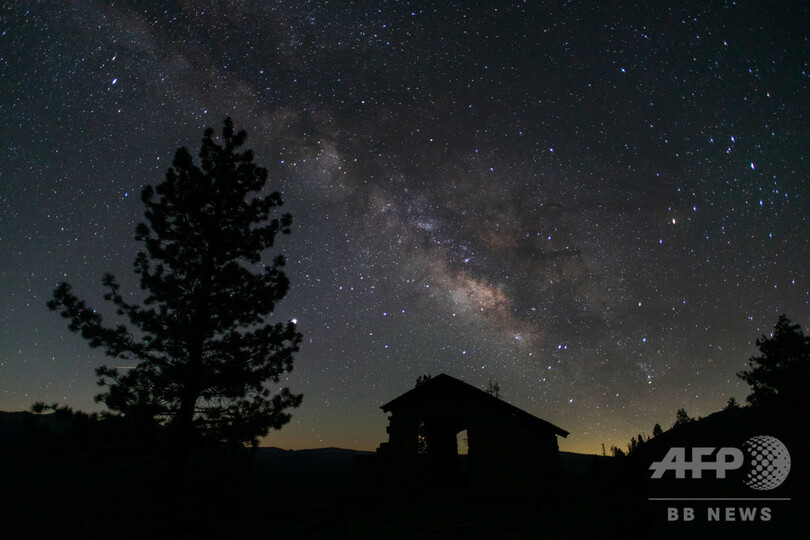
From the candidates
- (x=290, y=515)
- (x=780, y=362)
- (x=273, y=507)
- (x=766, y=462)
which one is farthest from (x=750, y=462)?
(x=780, y=362)

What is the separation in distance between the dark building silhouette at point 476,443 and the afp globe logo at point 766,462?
19.5 feet

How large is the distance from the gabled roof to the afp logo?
4.23 m

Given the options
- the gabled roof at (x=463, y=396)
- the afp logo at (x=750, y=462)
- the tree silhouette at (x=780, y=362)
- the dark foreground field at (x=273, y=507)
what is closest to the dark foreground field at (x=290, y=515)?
the dark foreground field at (x=273, y=507)

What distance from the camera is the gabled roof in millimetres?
14625

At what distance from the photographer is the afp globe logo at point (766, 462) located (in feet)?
41.6

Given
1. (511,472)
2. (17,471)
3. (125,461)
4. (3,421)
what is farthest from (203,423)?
(3,421)

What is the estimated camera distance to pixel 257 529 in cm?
957

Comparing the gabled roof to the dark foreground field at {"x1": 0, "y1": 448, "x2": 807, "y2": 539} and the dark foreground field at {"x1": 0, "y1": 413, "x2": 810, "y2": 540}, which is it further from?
the dark foreground field at {"x1": 0, "y1": 448, "x2": 807, "y2": 539}

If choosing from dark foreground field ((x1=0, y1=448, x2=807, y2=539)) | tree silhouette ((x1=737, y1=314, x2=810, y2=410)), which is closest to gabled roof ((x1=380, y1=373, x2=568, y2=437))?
dark foreground field ((x1=0, y1=448, x2=807, y2=539))

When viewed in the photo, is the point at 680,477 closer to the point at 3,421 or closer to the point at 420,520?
the point at 420,520

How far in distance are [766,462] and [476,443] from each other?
9.81 meters

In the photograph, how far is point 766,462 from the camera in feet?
43.6

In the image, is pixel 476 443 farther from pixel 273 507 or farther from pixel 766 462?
pixel 766 462

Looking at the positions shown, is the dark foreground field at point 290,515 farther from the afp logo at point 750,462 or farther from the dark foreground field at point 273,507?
the afp logo at point 750,462
